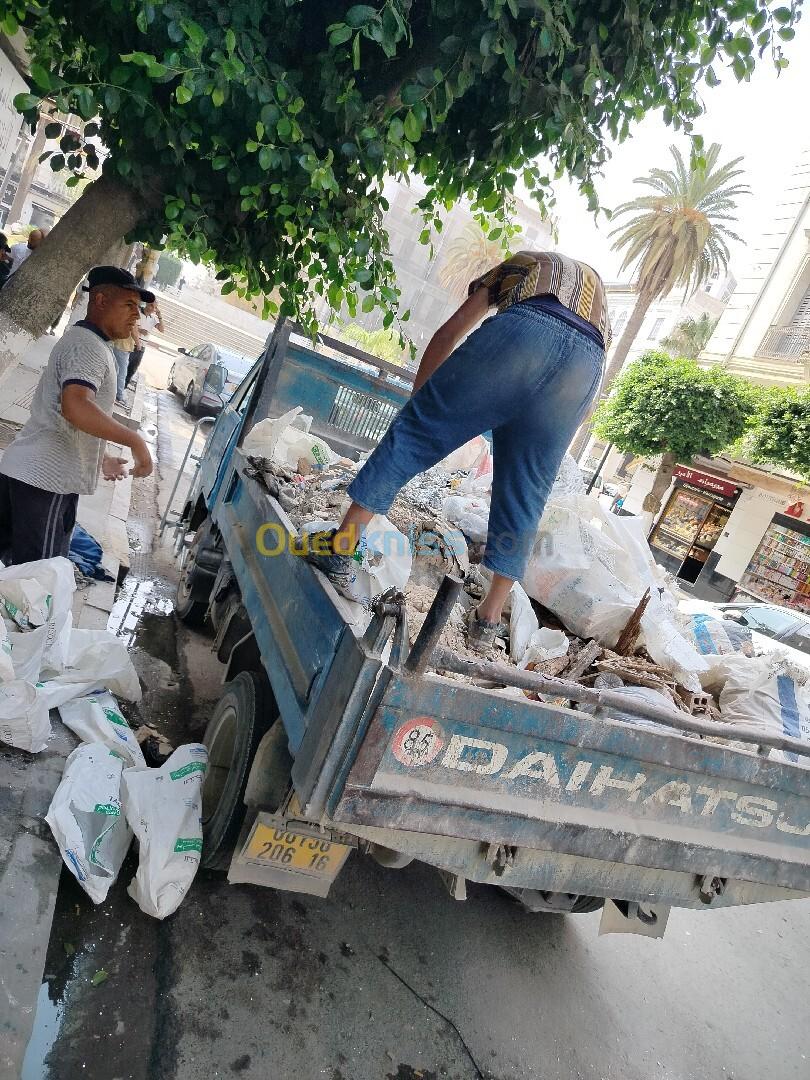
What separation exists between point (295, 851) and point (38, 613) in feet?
4.59

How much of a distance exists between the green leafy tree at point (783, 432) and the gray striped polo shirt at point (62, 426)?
43.6 feet

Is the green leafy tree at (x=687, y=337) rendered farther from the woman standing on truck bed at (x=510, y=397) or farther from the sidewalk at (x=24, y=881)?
the sidewalk at (x=24, y=881)

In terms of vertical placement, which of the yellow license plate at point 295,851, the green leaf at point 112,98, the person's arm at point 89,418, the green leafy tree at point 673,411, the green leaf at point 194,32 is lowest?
the yellow license plate at point 295,851

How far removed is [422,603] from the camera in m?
2.51

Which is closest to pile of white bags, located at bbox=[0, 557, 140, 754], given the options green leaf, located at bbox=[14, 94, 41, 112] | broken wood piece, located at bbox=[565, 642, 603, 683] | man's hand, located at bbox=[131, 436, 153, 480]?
man's hand, located at bbox=[131, 436, 153, 480]

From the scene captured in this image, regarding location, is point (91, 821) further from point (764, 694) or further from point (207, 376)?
point (207, 376)

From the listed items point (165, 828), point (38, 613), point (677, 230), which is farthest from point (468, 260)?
point (165, 828)

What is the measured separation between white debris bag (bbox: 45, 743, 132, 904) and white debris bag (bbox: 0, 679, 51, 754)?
0.52ft

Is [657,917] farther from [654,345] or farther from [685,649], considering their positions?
[654,345]

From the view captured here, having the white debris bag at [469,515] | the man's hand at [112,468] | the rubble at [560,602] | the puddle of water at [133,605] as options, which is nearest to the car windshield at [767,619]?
the rubble at [560,602]

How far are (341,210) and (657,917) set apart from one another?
10.0 feet

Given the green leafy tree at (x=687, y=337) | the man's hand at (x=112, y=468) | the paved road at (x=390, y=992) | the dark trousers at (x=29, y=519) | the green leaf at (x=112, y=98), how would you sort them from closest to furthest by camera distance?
1. the paved road at (x=390, y=992)
2. the green leaf at (x=112, y=98)
3. the dark trousers at (x=29, y=519)
4. the man's hand at (x=112, y=468)
5. the green leafy tree at (x=687, y=337)

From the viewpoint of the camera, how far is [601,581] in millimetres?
2748

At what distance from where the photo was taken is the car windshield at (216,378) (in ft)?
42.8
